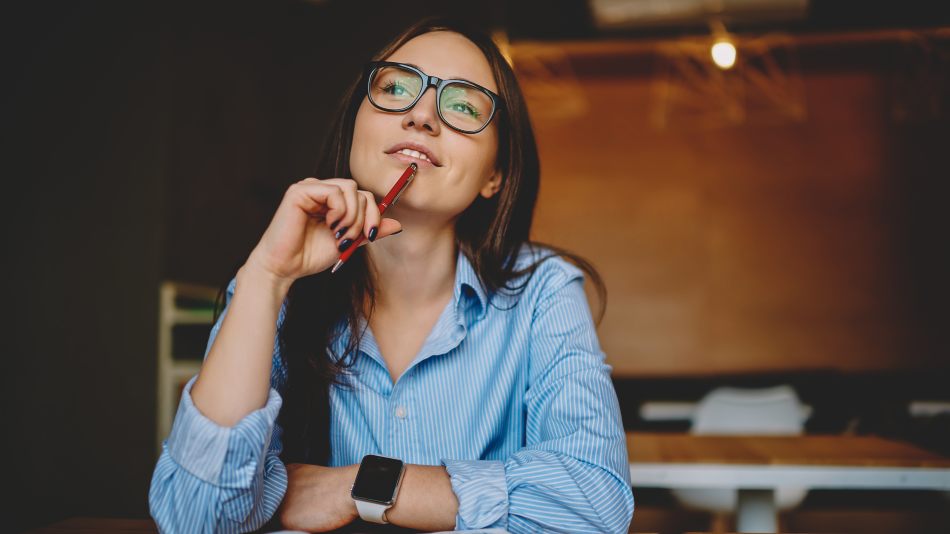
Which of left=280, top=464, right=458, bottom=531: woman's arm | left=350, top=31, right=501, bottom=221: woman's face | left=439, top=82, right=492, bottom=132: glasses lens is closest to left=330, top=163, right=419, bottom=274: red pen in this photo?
left=350, top=31, right=501, bottom=221: woman's face

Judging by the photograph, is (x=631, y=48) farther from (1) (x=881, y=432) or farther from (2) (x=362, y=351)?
(2) (x=362, y=351)

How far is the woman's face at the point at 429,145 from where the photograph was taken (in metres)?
1.28

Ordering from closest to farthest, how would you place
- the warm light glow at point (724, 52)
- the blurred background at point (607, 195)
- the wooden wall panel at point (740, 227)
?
1. the blurred background at point (607, 195)
2. the warm light glow at point (724, 52)
3. the wooden wall panel at point (740, 227)

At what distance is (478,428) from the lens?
1313 millimetres

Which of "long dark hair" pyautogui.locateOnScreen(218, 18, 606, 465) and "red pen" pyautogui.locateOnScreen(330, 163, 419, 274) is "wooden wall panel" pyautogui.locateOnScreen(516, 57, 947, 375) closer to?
"long dark hair" pyautogui.locateOnScreen(218, 18, 606, 465)

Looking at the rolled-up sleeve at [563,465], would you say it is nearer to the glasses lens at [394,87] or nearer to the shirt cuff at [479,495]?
the shirt cuff at [479,495]

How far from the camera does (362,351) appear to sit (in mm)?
1313

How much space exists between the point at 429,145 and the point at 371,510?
0.62m

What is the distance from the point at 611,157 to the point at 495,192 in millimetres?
4295

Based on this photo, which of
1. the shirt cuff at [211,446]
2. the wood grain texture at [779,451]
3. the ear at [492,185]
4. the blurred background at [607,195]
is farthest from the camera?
the blurred background at [607,195]

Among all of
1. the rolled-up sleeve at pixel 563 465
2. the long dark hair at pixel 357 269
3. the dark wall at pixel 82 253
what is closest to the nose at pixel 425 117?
the long dark hair at pixel 357 269

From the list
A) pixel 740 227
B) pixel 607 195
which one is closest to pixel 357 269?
pixel 607 195

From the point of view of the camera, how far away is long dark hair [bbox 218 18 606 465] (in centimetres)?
130

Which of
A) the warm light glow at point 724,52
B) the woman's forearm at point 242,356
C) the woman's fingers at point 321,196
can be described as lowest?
the woman's forearm at point 242,356
